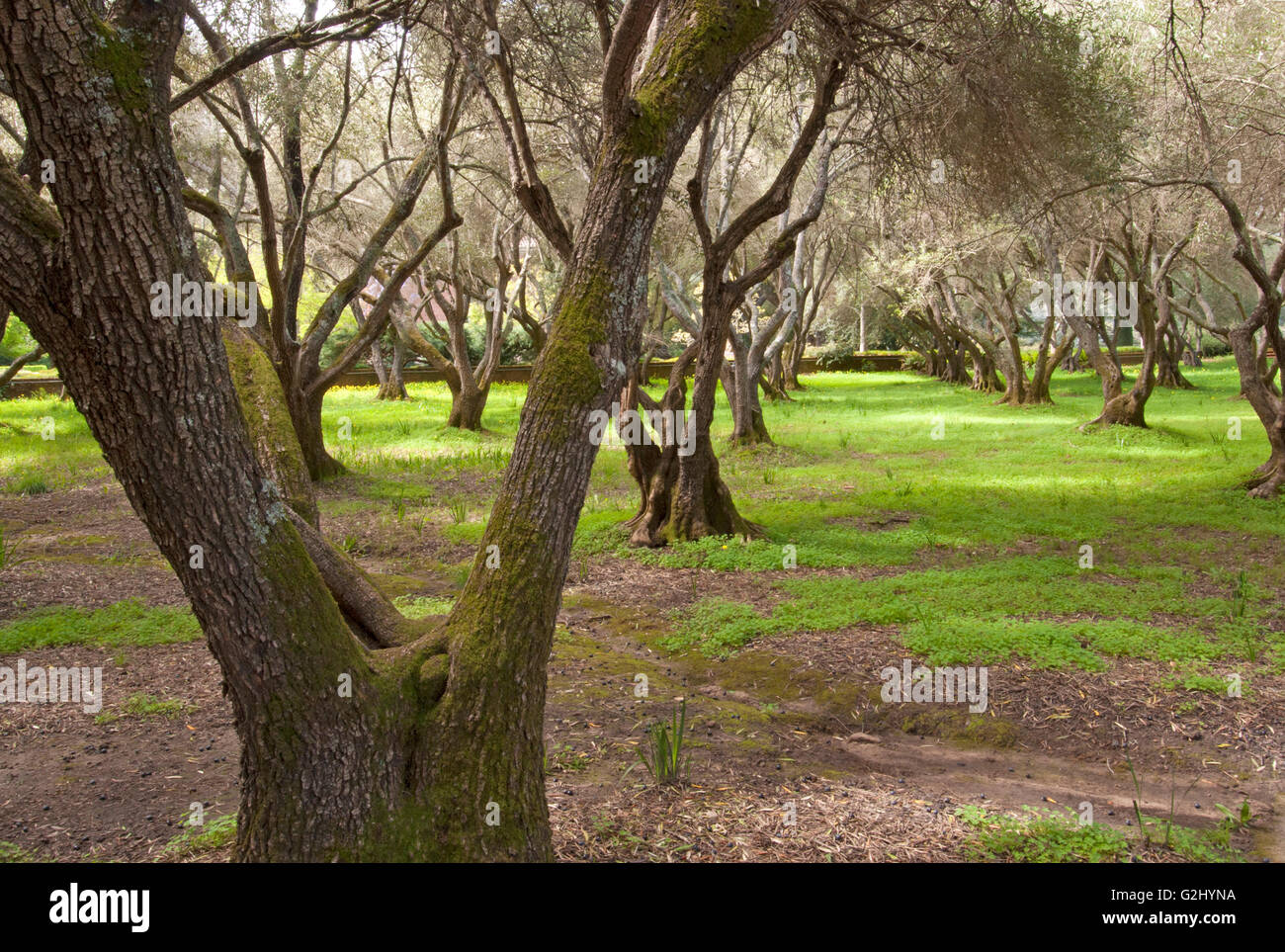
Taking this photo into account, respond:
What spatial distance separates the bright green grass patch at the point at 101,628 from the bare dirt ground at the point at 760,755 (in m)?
A: 0.17

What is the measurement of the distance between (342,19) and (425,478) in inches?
307

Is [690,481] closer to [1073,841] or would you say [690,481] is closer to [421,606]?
[421,606]

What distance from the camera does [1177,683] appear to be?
592 centimetres

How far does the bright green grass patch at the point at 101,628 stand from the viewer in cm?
665

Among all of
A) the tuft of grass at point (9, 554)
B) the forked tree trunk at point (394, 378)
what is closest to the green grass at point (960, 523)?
the tuft of grass at point (9, 554)

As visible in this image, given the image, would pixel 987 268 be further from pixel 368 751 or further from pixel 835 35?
pixel 368 751

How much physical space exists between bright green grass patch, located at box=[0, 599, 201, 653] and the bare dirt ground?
0.54 feet

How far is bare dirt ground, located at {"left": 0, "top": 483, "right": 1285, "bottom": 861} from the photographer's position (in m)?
4.07

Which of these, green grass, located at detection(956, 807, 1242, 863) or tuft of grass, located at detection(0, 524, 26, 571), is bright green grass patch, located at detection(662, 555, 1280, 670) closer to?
green grass, located at detection(956, 807, 1242, 863)

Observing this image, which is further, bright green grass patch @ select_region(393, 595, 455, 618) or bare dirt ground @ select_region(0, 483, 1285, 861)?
bright green grass patch @ select_region(393, 595, 455, 618)

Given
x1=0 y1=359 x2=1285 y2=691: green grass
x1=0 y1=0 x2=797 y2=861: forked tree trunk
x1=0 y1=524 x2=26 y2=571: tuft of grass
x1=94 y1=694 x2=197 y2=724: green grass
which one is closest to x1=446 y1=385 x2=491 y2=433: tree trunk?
x1=0 y1=359 x2=1285 y2=691: green grass

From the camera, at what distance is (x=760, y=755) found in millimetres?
5059

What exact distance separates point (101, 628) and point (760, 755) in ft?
16.0

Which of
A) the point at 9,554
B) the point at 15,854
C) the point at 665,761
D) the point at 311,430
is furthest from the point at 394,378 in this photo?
the point at 15,854
